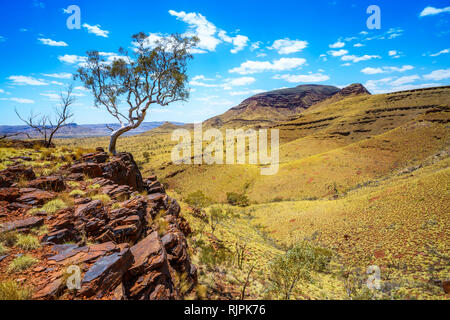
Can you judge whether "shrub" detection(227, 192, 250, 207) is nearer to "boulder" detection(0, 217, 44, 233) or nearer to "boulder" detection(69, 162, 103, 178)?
"boulder" detection(69, 162, 103, 178)

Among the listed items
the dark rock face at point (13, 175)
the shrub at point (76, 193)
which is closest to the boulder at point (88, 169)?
the dark rock face at point (13, 175)

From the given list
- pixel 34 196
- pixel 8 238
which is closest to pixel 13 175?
pixel 34 196

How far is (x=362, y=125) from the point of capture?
6706 centimetres

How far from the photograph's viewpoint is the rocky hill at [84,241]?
418cm

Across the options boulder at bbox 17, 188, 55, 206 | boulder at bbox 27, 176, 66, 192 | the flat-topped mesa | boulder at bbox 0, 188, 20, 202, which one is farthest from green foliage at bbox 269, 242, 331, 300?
the flat-topped mesa

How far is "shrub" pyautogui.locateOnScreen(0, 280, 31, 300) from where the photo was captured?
3.38m

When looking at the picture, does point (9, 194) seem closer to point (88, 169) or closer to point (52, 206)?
point (52, 206)

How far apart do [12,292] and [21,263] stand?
3.34ft

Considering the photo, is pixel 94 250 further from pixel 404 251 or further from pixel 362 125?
pixel 362 125

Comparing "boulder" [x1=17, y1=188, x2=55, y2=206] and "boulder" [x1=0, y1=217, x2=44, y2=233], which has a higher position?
"boulder" [x1=17, y1=188, x2=55, y2=206]

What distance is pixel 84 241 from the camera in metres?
5.62

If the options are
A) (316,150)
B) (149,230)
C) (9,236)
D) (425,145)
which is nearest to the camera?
(9,236)
